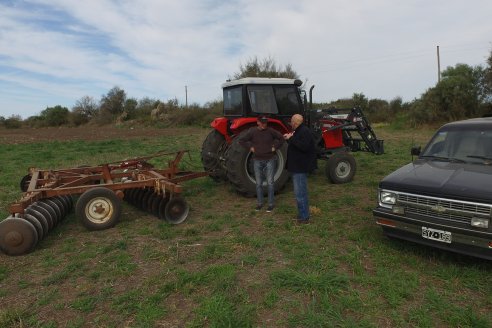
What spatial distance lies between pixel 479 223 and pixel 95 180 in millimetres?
5758

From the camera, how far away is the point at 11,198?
25.9 ft

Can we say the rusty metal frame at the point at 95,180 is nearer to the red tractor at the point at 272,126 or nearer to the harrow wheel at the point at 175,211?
the harrow wheel at the point at 175,211

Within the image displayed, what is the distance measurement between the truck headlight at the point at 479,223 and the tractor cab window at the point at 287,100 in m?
4.56

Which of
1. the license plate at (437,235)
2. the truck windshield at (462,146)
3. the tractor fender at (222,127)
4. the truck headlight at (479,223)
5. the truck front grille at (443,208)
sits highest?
the tractor fender at (222,127)

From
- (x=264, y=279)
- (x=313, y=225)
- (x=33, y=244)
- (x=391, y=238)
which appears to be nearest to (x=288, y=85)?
(x=313, y=225)

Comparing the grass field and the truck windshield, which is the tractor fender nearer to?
the grass field

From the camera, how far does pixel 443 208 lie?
4031mm

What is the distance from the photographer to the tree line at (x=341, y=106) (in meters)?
22.2

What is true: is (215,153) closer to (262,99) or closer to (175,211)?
(262,99)

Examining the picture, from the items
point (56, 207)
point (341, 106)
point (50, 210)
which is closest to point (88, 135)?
point (341, 106)

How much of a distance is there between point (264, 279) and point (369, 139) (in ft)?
19.7

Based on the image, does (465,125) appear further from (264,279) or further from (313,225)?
(264,279)

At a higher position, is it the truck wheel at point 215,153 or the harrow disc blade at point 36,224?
the truck wheel at point 215,153

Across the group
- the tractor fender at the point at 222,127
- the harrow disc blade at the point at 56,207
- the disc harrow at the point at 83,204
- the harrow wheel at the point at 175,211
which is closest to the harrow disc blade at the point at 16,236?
the disc harrow at the point at 83,204
